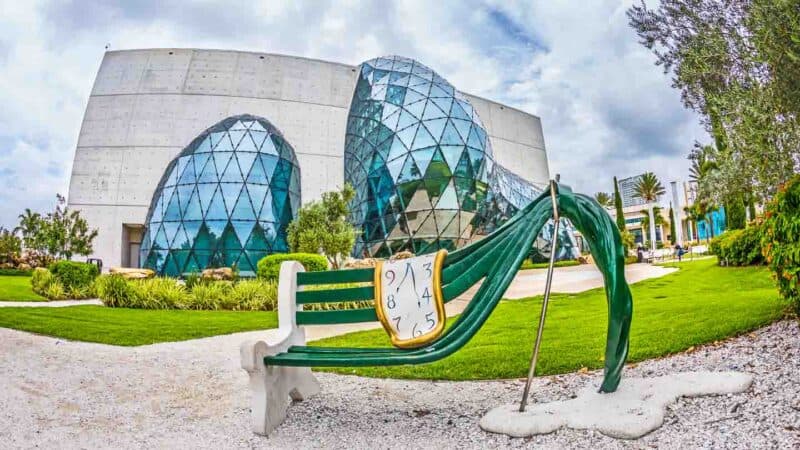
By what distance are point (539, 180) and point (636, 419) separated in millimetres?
42304

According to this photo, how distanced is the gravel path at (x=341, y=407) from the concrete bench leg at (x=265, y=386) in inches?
4.2

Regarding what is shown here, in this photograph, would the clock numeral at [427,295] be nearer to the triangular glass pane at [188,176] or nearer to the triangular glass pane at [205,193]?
the triangular glass pane at [205,193]

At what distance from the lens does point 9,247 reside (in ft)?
84.3

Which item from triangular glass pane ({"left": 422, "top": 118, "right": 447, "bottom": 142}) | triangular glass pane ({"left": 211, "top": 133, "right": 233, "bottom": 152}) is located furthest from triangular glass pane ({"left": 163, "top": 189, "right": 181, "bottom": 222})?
triangular glass pane ({"left": 422, "top": 118, "right": 447, "bottom": 142})

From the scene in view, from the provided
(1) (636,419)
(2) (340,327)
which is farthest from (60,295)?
(1) (636,419)

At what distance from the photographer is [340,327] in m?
9.77

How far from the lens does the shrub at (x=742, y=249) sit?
46.3 ft

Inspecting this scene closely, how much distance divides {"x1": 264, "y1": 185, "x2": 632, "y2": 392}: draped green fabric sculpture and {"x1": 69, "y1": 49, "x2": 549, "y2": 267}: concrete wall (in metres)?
29.8

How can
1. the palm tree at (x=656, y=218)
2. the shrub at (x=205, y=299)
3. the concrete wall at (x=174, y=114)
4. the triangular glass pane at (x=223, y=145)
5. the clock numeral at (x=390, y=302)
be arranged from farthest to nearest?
the palm tree at (x=656, y=218) < the concrete wall at (x=174, y=114) < the triangular glass pane at (x=223, y=145) < the shrub at (x=205, y=299) < the clock numeral at (x=390, y=302)

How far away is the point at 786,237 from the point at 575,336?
2.82 metres

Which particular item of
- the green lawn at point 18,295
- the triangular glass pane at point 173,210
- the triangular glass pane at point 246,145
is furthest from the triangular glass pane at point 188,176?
the green lawn at point 18,295

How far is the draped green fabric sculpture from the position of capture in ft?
10.3

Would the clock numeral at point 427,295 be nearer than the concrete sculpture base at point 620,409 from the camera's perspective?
No

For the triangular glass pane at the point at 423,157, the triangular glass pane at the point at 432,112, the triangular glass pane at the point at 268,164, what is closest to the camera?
the triangular glass pane at the point at 268,164
